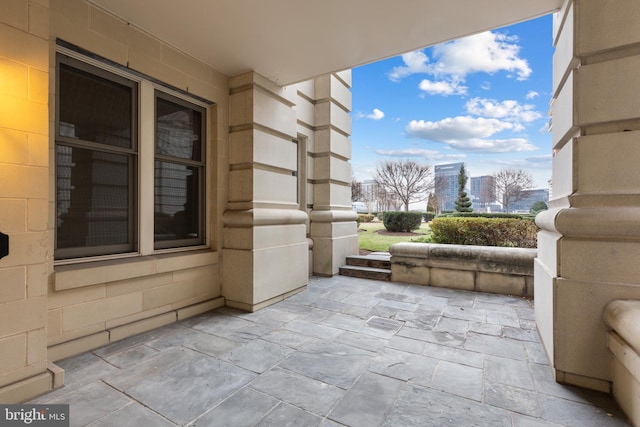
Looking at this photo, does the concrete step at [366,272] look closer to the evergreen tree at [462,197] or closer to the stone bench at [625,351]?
the stone bench at [625,351]

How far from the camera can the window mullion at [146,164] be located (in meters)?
3.42

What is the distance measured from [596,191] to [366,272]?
4246mm

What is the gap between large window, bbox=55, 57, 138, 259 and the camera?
9.29 ft

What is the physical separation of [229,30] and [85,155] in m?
2.11

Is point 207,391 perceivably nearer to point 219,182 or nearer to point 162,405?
point 162,405

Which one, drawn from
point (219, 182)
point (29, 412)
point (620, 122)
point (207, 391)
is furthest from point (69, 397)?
point (620, 122)

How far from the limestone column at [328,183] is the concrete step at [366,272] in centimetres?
21

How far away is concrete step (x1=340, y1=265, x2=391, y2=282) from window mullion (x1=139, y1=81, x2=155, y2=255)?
12.9 ft

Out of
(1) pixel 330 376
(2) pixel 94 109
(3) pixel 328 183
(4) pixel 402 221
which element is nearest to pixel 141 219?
(2) pixel 94 109

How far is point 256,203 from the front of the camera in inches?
165

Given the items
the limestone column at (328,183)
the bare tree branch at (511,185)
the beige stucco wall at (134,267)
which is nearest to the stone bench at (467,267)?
the limestone column at (328,183)

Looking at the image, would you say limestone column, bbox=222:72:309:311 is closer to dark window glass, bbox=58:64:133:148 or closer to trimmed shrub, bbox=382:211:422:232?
dark window glass, bbox=58:64:133:148

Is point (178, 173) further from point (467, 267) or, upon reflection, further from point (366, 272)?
point (467, 267)

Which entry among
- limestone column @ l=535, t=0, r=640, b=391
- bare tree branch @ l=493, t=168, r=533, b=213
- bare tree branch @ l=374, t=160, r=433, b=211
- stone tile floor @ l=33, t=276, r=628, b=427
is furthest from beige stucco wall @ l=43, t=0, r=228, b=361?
bare tree branch @ l=493, t=168, r=533, b=213
